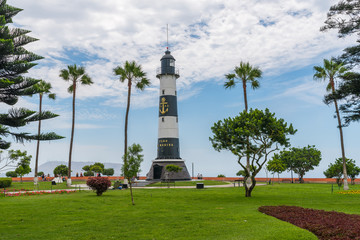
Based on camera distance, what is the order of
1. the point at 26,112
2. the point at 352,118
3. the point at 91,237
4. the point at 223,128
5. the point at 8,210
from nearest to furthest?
the point at 91,237, the point at 26,112, the point at 8,210, the point at 352,118, the point at 223,128

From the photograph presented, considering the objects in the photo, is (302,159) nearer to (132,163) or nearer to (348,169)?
(348,169)

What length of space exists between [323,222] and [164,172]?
40.2 meters

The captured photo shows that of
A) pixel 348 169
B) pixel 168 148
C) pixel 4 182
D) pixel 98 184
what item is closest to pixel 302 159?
pixel 348 169

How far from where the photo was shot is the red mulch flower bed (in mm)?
10438

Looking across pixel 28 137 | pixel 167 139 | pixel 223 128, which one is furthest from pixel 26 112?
pixel 167 139

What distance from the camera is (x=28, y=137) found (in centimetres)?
1591

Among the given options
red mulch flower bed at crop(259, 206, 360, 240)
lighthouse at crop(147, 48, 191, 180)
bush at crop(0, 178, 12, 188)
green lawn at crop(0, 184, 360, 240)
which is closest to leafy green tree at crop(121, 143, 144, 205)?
green lawn at crop(0, 184, 360, 240)

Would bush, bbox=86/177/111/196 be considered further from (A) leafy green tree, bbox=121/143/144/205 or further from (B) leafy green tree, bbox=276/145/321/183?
(B) leafy green tree, bbox=276/145/321/183

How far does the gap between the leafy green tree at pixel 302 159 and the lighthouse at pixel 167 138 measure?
20095 mm

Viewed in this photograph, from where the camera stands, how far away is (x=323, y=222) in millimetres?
12211

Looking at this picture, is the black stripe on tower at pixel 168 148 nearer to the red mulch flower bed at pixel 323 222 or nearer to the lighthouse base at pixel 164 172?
the lighthouse base at pixel 164 172

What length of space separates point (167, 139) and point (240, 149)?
25.7m

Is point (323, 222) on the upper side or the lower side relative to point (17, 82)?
lower

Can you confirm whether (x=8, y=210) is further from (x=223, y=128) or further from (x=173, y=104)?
(x=173, y=104)
